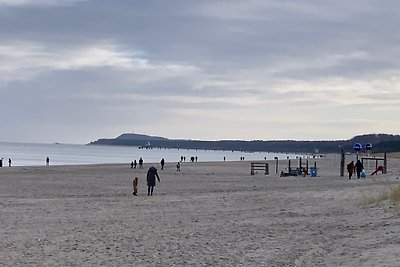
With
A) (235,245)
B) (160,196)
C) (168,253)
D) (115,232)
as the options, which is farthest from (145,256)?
(160,196)

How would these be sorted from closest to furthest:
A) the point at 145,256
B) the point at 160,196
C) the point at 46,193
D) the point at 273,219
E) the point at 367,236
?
the point at 145,256 < the point at 367,236 < the point at 273,219 < the point at 160,196 < the point at 46,193

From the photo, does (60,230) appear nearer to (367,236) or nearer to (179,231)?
(179,231)

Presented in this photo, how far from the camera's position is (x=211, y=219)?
17328 mm

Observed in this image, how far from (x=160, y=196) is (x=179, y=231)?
1159 cm

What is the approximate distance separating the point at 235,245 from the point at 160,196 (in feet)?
46.0

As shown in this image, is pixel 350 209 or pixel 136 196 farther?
pixel 136 196

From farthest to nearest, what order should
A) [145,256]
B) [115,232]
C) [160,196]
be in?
[160,196], [115,232], [145,256]

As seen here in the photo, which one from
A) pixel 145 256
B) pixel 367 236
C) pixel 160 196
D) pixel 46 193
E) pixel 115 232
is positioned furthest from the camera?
pixel 46 193

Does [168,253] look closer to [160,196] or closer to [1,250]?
[1,250]

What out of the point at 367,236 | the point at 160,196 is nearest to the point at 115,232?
the point at 367,236

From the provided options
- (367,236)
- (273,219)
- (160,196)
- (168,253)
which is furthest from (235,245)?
(160,196)

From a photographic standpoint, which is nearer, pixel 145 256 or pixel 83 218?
pixel 145 256

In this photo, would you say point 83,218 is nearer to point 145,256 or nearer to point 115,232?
point 115,232

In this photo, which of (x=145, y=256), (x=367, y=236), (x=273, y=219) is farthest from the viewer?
(x=273, y=219)
